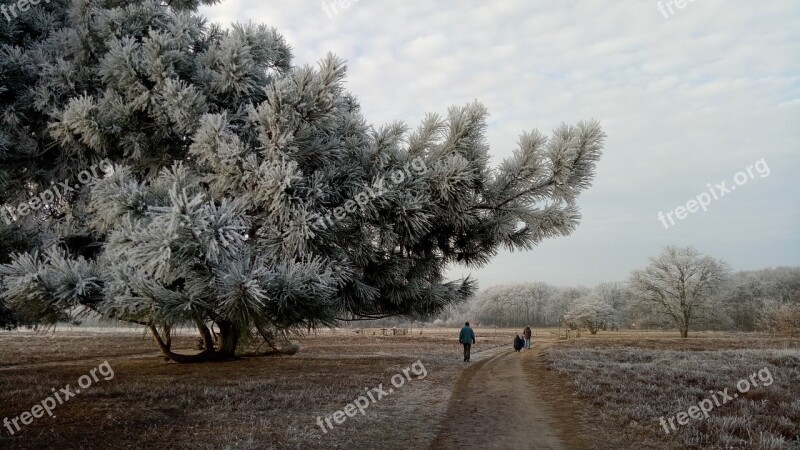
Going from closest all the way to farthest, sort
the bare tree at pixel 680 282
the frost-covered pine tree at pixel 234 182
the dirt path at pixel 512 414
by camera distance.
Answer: the frost-covered pine tree at pixel 234 182, the dirt path at pixel 512 414, the bare tree at pixel 680 282

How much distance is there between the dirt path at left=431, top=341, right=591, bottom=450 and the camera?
655 centimetres

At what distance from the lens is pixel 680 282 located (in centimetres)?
4203

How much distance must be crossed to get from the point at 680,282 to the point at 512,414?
4095 cm

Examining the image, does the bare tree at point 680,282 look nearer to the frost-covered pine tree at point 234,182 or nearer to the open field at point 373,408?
the open field at point 373,408

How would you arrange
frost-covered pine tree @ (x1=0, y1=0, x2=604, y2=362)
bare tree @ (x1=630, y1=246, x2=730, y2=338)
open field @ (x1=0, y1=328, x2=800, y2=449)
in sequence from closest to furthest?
frost-covered pine tree @ (x1=0, y1=0, x2=604, y2=362) < open field @ (x1=0, y1=328, x2=800, y2=449) < bare tree @ (x1=630, y1=246, x2=730, y2=338)

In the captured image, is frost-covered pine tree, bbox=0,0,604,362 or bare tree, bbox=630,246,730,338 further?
bare tree, bbox=630,246,730,338

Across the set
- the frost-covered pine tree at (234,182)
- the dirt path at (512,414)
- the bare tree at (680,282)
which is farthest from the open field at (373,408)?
the bare tree at (680,282)

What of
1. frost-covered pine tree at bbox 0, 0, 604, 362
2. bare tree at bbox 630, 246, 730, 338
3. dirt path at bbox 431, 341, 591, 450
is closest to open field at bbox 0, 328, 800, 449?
dirt path at bbox 431, 341, 591, 450

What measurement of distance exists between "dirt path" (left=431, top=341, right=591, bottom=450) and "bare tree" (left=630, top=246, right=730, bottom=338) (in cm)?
3497

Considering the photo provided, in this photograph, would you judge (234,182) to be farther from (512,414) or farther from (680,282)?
(680,282)

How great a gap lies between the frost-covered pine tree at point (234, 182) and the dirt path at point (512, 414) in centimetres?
205

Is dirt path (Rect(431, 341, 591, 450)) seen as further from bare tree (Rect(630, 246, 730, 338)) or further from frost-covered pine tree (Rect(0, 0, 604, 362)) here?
bare tree (Rect(630, 246, 730, 338))

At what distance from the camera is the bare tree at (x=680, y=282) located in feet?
135

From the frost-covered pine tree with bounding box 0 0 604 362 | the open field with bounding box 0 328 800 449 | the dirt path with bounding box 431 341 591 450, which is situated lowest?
the dirt path with bounding box 431 341 591 450
